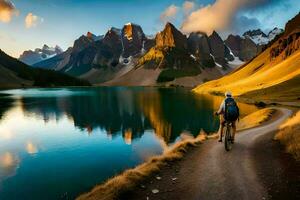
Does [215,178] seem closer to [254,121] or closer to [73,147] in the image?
[73,147]

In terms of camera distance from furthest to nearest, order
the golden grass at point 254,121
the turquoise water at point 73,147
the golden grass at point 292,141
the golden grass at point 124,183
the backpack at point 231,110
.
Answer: the golden grass at point 254,121, the turquoise water at point 73,147, the backpack at point 231,110, the golden grass at point 292,141, the golden grass at point 124,183

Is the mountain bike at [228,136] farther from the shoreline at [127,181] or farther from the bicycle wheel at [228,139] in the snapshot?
the shoreline at [127,181]

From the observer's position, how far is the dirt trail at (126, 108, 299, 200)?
51.4 feet

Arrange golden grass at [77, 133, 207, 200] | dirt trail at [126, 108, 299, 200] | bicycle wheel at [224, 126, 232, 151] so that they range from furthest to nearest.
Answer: bicycle wheel at [224, 126, 232, 151] < golden grass at [77, 133, 207, 200] < dirt trail at [126, 108, 299, 200]

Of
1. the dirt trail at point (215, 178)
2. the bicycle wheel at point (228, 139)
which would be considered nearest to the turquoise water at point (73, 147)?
the dirt trail at point (215, 178)

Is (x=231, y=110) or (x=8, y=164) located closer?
(x=231, y=110)

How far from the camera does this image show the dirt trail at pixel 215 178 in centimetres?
1567

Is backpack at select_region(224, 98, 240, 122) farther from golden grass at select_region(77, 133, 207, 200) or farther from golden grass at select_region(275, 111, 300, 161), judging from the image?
golden grass at select_region(77, 133, 207, 200)

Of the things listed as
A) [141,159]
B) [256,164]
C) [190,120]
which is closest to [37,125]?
[190,120]

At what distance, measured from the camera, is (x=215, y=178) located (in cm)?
1784

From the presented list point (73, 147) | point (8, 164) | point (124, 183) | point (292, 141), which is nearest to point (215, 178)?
point (124, 183)

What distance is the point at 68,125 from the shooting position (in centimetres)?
7050

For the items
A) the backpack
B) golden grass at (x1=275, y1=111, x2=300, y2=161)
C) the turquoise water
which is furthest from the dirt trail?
the turquoise water

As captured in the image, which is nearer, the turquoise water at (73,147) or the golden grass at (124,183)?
the golden grass at (124,183)
